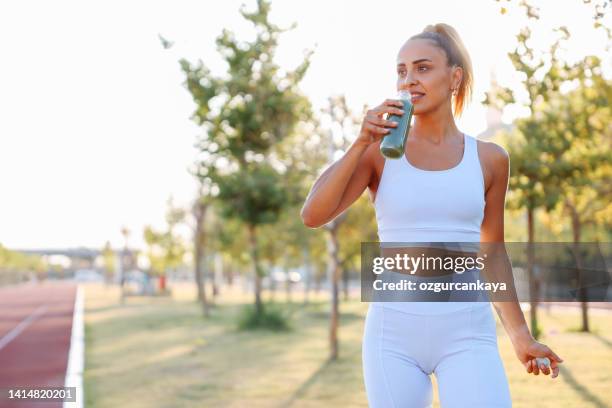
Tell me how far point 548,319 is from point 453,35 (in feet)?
71.8

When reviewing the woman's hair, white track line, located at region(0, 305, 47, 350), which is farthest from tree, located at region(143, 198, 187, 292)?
the woman's hair

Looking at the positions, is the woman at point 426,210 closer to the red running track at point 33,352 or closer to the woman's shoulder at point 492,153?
Result: the woman's shoulder at point 492,153

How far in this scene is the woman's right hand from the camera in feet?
7.62

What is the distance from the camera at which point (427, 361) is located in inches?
97.1

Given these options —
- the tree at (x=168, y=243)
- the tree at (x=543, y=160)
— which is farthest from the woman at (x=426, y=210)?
the tree at (x=168, y=243)

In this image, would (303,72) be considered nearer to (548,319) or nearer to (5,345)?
(5,345)

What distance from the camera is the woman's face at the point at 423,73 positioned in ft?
8.39

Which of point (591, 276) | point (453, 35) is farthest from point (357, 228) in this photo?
point (453, 35)

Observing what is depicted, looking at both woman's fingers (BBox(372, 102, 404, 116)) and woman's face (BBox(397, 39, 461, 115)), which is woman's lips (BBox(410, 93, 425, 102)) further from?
woman's fingers (BBox(372, 102, 404, 116))

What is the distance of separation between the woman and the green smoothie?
2 centimetres

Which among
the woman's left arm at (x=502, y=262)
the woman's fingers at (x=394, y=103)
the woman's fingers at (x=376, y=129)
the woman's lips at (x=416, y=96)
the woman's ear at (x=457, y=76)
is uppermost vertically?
the woman's ear at (x=457, y=76)

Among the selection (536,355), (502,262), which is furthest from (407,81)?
(536,355)

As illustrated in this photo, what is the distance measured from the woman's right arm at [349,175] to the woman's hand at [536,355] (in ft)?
2.25

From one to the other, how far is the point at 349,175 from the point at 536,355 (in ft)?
2.67
